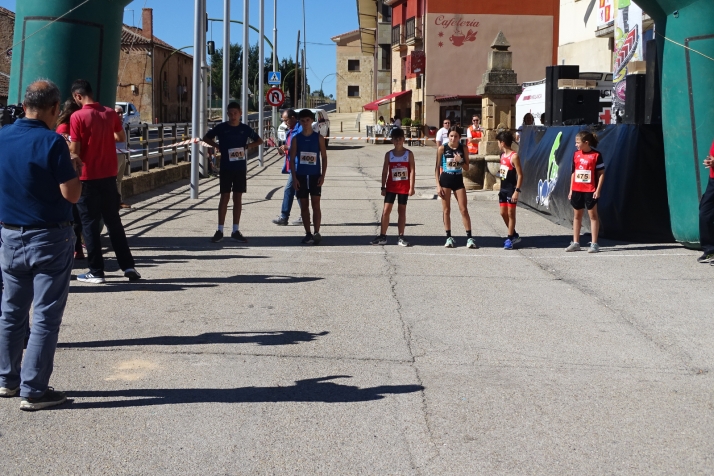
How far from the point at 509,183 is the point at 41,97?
8.08 metres

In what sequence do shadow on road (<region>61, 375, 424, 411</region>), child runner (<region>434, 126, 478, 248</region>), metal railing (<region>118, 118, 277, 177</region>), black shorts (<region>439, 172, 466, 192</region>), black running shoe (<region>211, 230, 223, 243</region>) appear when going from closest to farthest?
shadow on road (<region>61, 375, 424, 411</region>) → child runner (<region>434, 126, 478, 248</region>) → black shorts (<region>439, 172, 466, 192</region>) → black running shoe (<region>211, 230, 223, 243</region>) → metal railing (<region>118, 118, 277, 177</region>)

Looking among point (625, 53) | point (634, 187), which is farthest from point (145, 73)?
point (634, 187)

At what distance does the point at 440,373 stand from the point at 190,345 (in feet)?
6.10

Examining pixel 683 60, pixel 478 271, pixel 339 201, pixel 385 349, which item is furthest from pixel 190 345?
pixel 339 201

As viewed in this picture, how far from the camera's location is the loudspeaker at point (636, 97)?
1339 cm

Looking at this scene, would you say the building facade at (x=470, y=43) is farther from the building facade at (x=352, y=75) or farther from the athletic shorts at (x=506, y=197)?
the building facade at (x=352, y=75)

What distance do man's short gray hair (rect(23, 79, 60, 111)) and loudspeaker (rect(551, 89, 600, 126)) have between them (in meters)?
15.5

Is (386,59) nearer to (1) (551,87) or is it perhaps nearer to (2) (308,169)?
(1) (551,87)

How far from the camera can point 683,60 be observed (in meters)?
11.4

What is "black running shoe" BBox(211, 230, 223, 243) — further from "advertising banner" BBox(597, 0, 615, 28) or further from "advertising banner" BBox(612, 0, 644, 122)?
"advertising banner" BBox(597, 0, 615, 28)

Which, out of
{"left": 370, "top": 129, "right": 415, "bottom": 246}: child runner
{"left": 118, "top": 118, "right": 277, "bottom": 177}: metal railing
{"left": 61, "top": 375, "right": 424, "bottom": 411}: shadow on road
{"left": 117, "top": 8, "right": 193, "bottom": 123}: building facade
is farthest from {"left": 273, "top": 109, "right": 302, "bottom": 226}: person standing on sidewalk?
{"left": 117, "top": 8, "right": 193, "bottom": 123}: building facade

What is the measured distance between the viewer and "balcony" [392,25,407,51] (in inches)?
2368

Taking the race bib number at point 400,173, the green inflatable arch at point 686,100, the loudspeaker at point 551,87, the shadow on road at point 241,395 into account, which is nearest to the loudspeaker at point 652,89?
the green inflatable arch at point 686,100

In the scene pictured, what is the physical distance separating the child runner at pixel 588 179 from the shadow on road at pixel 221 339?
18.5 ft
